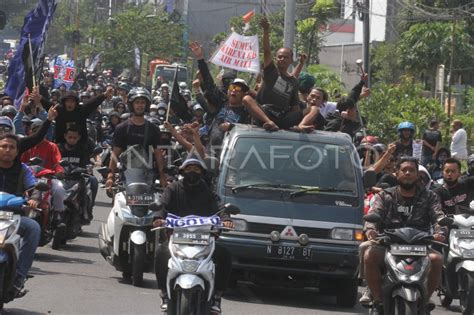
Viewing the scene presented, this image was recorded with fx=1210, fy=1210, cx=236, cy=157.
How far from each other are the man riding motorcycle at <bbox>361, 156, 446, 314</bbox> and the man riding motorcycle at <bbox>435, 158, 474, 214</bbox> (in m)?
2.75

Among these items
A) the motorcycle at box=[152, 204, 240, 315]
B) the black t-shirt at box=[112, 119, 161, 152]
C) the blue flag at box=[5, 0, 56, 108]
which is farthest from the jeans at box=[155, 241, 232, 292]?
the blue flag at box=[5, 0, 56, 108]

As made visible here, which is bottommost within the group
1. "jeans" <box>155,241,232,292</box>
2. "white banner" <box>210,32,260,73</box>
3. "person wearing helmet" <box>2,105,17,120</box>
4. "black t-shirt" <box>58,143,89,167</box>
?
"jeans" <box>155,241,232,292</box>

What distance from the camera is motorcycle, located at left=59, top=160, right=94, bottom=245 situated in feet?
51.9

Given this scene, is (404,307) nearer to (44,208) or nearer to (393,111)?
(44,208)

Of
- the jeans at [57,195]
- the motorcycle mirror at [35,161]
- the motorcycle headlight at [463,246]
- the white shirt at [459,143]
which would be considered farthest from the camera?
the white shirt at [459,143]

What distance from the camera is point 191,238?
382 inches

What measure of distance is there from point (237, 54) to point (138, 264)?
30.9 feet

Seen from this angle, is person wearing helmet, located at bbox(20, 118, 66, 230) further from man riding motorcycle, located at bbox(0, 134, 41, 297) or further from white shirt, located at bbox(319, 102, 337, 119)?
white shirt, located at bbox(319, 102, 337, 119)

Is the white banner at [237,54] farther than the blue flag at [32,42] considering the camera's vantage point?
Yes

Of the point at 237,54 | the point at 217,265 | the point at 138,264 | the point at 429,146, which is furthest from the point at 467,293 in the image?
the point at 429,146

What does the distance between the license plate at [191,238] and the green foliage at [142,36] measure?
67188 millimetres

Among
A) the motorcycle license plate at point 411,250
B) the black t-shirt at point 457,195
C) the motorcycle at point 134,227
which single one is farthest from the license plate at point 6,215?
the black t-shirt at point 457,195

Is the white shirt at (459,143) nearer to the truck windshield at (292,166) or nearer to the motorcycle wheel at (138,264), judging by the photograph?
the truck windshield at (292,166)

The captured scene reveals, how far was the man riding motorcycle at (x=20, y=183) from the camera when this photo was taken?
10594 millimetres
